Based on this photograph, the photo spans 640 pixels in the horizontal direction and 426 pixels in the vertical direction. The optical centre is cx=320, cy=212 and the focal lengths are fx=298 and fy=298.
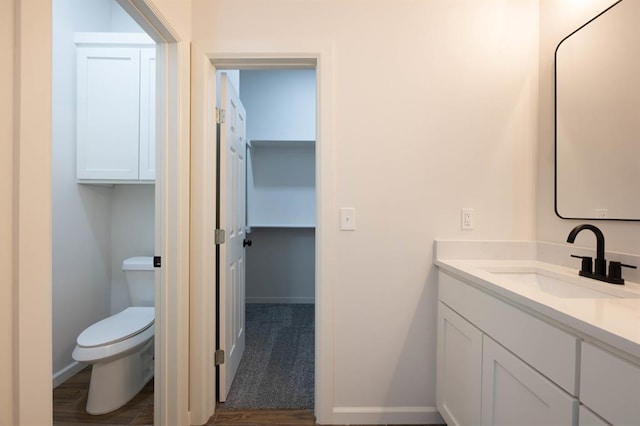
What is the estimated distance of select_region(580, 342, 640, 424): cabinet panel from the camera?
613 mm

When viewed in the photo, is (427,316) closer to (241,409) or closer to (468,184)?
(468,184)

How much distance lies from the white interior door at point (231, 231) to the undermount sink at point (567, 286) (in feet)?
4.66

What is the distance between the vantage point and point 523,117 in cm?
159

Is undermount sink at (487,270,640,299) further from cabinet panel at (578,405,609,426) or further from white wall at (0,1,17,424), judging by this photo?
white wall at (0,1,17,424)

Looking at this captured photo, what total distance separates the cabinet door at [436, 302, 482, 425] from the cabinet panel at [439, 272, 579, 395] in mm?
86

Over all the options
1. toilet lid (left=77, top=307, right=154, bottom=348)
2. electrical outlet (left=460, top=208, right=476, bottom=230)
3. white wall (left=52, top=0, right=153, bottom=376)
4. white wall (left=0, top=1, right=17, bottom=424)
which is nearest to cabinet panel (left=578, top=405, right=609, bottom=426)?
electrical outlet (left=460, top=208, right=476, bottom=230)

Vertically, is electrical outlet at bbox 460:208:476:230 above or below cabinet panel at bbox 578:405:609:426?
above

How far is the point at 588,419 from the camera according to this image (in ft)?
2.36

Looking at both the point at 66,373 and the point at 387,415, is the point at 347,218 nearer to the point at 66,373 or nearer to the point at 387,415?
the point at 387,415

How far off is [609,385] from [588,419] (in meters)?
0.13

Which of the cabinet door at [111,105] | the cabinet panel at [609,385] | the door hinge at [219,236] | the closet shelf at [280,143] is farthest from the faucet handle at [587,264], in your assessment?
the closet shelf at [280,143]

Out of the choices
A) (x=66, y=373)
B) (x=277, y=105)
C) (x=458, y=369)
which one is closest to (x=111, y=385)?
(x=66, y=373)

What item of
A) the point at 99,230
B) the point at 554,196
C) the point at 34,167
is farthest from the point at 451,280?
the point at 99,230

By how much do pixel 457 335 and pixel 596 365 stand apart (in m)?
0.69
